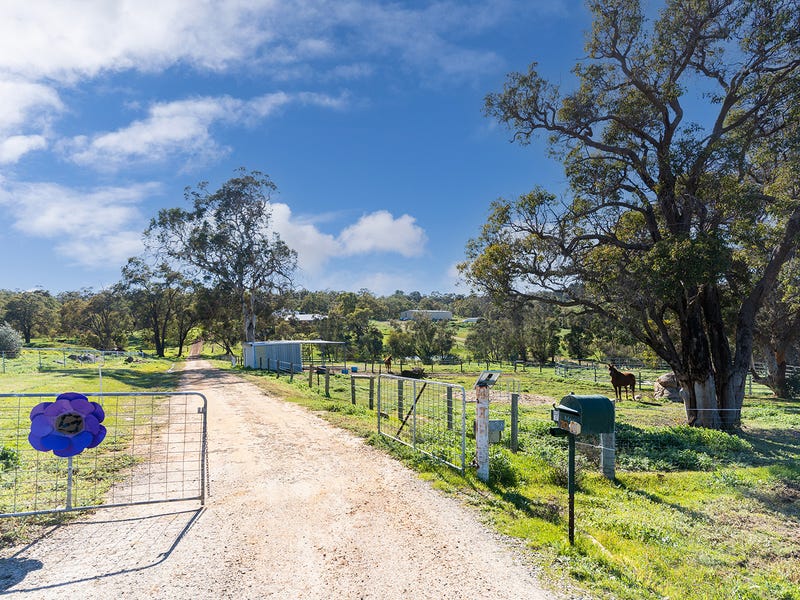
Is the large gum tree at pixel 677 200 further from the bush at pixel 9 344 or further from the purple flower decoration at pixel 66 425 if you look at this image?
the bush at pixel 9 344

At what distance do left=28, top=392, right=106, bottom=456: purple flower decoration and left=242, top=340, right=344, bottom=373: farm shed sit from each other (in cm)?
2597

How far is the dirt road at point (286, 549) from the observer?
4027 mm

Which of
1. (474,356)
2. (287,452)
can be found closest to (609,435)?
(287,452)

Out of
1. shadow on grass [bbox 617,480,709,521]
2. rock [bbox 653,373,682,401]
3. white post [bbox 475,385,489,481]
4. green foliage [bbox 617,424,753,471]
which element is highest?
white post [bbox 475,385,489,481]

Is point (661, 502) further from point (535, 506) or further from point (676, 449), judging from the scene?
point (676, 449)

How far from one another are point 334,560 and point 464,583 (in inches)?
50.0

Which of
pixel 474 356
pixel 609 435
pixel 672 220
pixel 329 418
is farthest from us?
pixel 474 356

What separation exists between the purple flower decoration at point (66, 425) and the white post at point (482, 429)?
4.74 meters

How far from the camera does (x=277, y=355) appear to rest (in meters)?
33.1

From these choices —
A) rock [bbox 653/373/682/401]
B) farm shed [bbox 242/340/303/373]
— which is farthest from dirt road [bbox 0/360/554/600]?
farm shed [bbox 242/340/303/373]

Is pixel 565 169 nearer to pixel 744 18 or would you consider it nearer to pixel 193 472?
pixel 744 18

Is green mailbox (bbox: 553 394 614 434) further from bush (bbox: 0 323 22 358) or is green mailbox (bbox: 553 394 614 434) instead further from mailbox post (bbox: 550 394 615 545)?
bush (bbox: 0 323 22 358)

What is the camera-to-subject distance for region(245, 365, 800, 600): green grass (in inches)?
169

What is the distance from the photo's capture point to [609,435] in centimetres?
750
